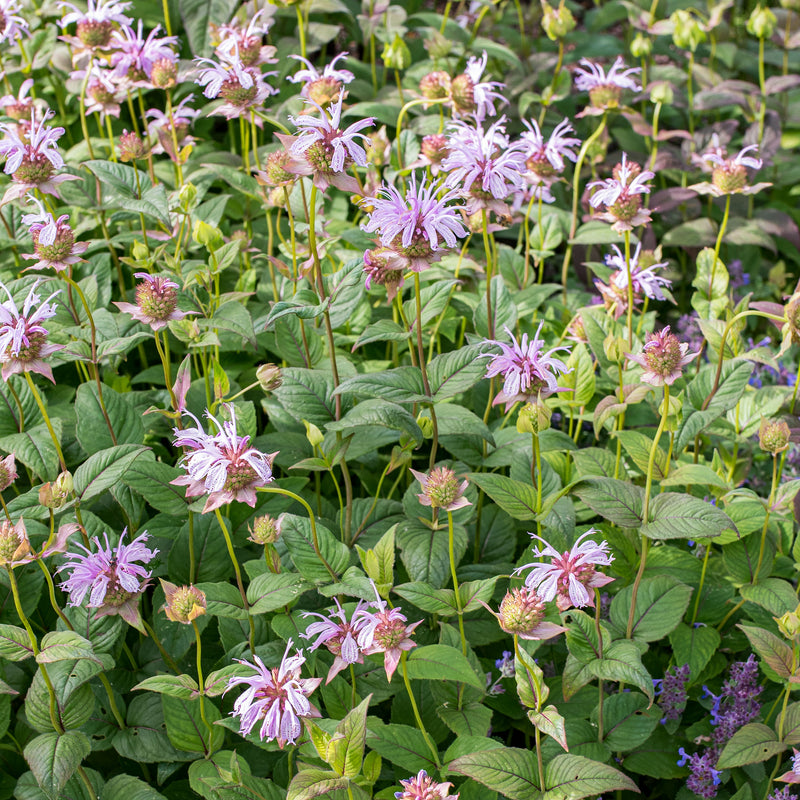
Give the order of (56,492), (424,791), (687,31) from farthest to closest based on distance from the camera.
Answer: (687,31) → (56,492) → (424,791)

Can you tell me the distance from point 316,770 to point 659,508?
676mm

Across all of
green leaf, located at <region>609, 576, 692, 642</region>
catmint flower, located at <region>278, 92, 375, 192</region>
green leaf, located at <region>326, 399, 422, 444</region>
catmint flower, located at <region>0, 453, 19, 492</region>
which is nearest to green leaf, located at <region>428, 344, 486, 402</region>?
green leaf, located at <region>326, 399, 422, 444</region>

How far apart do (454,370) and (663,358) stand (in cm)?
36

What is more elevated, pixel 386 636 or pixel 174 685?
pixel 386 636

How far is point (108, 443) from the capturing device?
5.26ft

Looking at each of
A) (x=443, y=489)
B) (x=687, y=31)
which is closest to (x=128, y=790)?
(x=443, y=489)

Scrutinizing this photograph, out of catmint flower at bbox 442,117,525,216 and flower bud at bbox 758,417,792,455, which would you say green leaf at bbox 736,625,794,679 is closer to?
flower bud at bbox 758,417,792,455

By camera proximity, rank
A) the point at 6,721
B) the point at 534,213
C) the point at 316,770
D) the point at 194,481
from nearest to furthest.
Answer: the point at 316,770
the point at 194,481
the point at 6,721
the point at 534,213

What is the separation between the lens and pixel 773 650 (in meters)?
1.36

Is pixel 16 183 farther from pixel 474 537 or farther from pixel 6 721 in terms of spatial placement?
pixel 474 537

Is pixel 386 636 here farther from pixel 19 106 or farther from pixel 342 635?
pixel 19 106

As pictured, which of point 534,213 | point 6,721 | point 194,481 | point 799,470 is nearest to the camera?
point 194,481

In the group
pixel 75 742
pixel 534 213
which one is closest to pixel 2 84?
pixel 534 213

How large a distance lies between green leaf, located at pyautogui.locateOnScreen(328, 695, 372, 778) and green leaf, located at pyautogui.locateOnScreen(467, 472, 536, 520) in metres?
0.45
